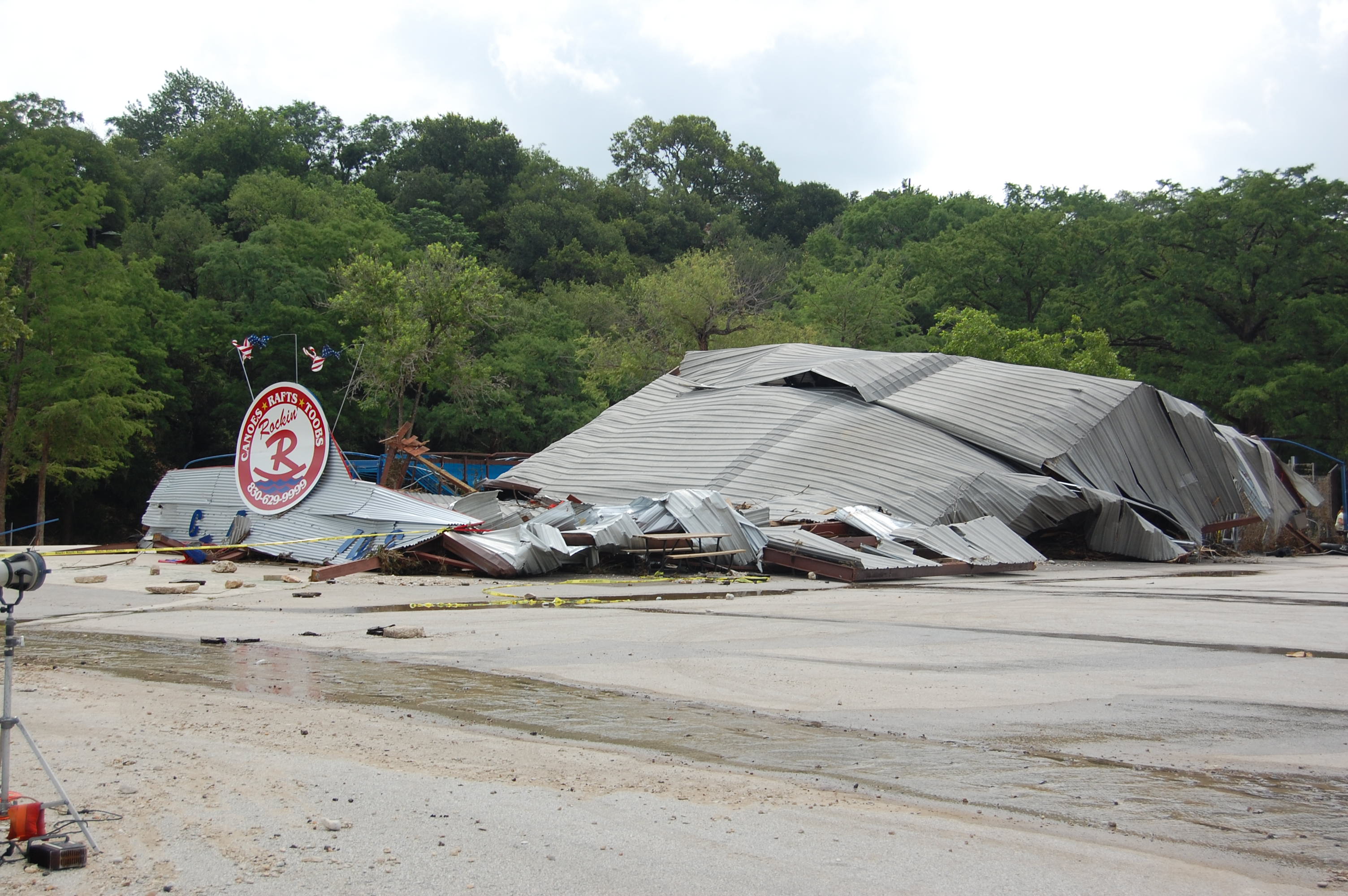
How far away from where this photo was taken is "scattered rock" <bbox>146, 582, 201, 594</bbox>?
15000mm

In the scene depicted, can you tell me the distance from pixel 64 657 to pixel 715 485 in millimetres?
16208

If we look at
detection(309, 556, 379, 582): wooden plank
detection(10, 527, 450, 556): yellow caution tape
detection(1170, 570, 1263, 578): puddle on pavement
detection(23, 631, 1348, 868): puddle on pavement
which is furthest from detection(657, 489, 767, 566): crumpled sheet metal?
detection(23, 631, 1348, 868): puddle on pavement

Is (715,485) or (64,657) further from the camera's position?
(715,485)

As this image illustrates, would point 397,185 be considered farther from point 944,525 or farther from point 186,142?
point 944,525

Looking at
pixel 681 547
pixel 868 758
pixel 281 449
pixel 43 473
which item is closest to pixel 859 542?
pixel 681 547

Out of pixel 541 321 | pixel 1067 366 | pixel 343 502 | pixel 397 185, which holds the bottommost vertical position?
pixel 343 502

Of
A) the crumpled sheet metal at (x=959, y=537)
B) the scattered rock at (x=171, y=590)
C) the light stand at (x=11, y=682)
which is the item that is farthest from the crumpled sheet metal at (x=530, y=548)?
the light stand at (x=11, y=682)

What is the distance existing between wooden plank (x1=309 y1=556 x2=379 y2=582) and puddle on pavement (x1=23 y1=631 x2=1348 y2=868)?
311 inches

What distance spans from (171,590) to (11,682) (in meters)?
12.0

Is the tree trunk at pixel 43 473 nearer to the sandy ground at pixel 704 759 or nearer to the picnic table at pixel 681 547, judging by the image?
the picnic table at pixel 681 547

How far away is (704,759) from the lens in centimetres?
567

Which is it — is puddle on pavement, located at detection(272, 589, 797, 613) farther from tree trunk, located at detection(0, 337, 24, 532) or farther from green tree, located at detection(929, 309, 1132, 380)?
green tree, located at detection(929, 309, 1132, 380)

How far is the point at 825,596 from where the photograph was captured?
49.2 ft

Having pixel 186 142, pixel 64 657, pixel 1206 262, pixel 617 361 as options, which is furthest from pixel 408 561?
pixel 186 142
